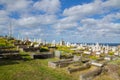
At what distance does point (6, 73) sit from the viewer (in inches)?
587

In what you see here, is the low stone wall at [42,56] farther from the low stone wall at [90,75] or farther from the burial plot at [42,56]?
the low stone wall at [90,75]

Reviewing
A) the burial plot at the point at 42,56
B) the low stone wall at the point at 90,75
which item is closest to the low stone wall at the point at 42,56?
the burial plot at the point at 42,56

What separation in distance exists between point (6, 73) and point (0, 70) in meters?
1.06

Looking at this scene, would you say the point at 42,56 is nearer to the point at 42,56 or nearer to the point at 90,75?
the point at 42,56

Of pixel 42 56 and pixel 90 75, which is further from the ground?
pixel 42 56

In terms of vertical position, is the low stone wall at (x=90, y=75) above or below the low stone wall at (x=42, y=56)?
below

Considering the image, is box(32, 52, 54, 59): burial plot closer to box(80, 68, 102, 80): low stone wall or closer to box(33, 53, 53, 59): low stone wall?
box(33, 53, 53, 59): low stone wall

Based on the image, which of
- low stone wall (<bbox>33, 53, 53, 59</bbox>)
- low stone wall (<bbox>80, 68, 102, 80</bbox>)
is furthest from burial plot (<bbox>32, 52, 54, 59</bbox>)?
low stone wall (<bbox>80, 68, 102, 80</bbox>)

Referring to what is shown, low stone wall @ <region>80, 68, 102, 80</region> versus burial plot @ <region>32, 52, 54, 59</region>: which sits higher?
burial plot @ <region>32, 52, 54, 59</region>

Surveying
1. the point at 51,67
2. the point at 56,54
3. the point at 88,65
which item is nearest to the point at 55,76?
the point at 51,67

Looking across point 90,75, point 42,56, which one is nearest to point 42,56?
point 42,56

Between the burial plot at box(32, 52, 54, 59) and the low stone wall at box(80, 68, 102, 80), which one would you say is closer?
the low stone wall at box(80, 68, 102, 80)

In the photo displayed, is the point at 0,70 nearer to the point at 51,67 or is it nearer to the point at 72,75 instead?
the point at 51,67

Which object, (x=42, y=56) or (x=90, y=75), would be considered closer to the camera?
(x=90, y=75)
